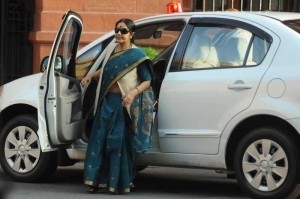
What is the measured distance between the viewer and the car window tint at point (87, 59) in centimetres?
714

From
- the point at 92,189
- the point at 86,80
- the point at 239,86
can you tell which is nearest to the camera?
the point at 239,86

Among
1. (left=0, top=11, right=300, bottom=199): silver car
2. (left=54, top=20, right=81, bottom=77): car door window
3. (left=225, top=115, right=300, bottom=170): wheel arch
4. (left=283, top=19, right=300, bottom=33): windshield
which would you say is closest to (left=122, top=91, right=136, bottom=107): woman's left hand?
(left=0, top=11, right=300, bottom=199): silver car

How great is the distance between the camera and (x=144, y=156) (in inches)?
268

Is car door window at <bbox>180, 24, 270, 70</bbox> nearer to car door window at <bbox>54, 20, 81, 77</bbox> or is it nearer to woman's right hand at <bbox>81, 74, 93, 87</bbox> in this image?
woman's right hand at <bbox>81, 74, 93, 87</bbox>

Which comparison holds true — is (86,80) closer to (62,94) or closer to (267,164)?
(62,94)

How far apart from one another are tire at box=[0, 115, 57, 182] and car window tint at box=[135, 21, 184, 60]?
124 cm

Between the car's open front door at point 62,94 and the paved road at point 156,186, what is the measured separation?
468 mm

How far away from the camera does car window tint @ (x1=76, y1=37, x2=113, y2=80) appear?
7137 mm

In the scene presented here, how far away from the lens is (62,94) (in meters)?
6.82

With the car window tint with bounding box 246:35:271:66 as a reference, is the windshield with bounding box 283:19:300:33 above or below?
above

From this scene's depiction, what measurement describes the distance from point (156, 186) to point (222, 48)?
5.46 ft

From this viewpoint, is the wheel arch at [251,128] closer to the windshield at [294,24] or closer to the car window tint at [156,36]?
the windshield at [294,24]

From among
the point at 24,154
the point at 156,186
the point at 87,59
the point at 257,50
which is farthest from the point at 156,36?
the point at 24,154

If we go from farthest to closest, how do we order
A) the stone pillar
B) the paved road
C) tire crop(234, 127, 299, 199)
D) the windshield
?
1. the stone pillar
2. the paved road
3. the windshield
4. tire crop(234, 127, 299, 199)
